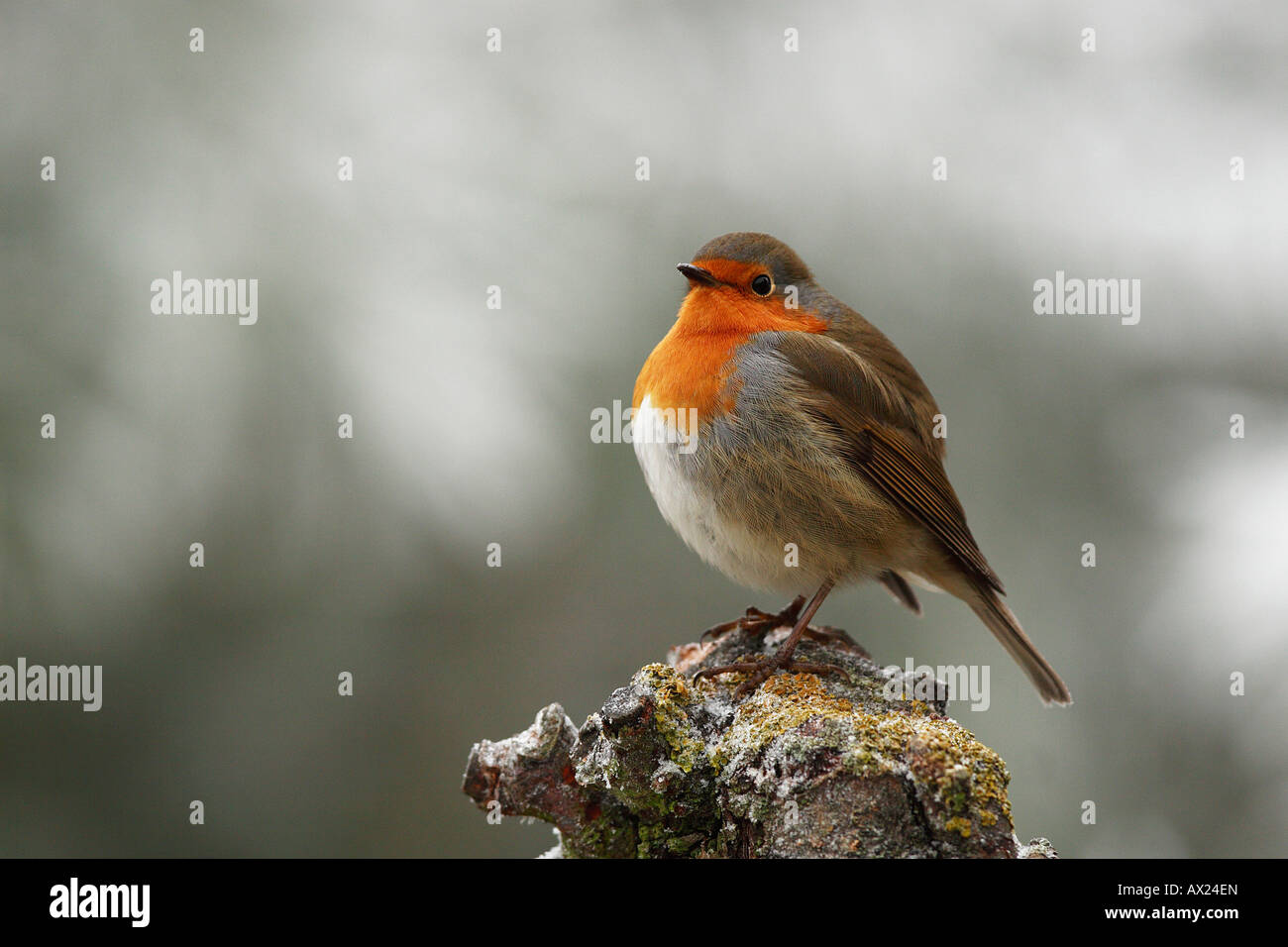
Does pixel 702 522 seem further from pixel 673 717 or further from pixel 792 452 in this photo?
pixel 673 717

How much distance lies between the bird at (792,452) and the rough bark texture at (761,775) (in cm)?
62

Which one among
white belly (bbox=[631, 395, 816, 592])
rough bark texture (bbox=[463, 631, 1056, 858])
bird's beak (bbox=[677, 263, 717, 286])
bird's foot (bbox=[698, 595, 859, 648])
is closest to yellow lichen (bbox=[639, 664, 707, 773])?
rough bark texture (bbox=[463, 631, 1056, 858])

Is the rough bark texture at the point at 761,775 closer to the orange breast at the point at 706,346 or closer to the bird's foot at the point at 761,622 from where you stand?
the bird's foot at the point at 761,622

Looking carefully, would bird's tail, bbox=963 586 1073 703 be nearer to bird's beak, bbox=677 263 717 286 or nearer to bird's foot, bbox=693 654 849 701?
bird's foot, bbox=693 654 849 701

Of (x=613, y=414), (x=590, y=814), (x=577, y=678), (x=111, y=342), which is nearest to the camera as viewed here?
(x=590, y=814)

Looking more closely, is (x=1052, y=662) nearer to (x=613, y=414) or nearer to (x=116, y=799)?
(x=613, y=414)

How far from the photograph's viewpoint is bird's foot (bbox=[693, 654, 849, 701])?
2900mm

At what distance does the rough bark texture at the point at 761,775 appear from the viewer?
7.35ft

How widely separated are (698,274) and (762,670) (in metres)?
1.34

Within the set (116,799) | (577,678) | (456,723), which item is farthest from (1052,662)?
(116,799)

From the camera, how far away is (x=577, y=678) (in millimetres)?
4246

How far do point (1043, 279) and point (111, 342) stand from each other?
313 cm

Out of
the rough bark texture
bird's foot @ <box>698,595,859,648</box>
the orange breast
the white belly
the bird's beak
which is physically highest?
the bird's beak

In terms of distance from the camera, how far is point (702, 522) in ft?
11.3
